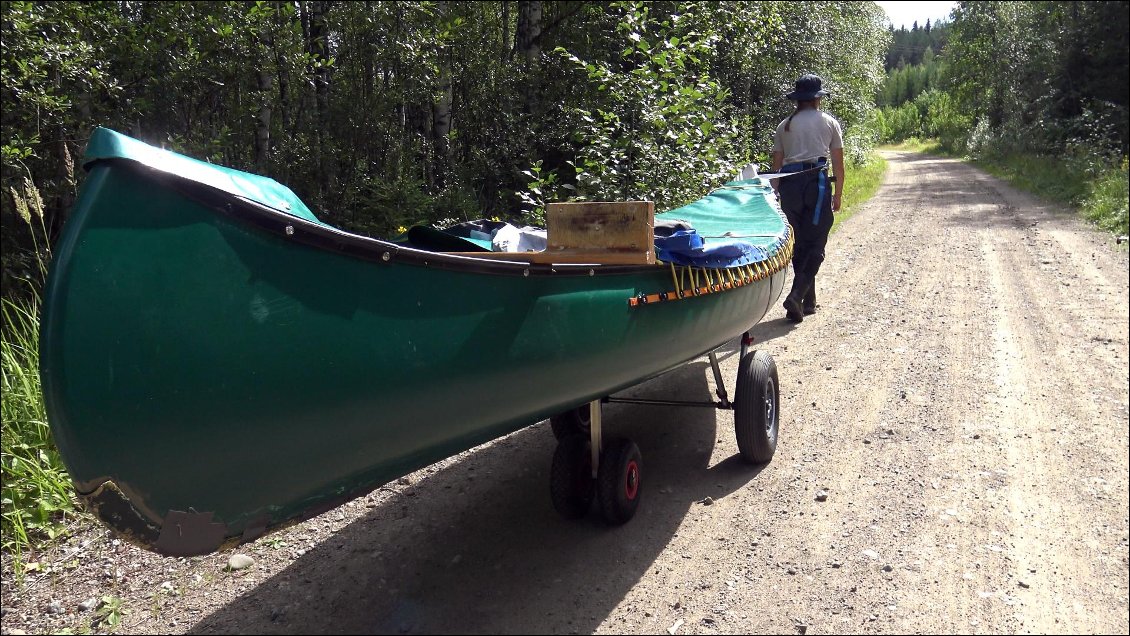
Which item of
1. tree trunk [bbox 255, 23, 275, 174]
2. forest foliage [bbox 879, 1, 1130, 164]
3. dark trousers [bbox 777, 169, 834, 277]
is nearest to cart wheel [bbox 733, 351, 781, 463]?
dark trousers [bbox 777, 169, 834, 277]

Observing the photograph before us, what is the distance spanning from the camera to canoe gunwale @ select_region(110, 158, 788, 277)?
2047 millimetres

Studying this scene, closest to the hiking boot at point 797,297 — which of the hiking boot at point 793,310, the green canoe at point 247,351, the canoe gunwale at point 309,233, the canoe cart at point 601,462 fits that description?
the hiking boot at point 793,310

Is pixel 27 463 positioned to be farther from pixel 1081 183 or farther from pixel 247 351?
pixel 1081 183

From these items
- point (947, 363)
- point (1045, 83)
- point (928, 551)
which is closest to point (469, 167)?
point (947, 363)

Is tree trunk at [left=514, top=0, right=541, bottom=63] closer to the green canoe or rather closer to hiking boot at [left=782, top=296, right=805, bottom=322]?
hiking boot at [left=782, top=296, right=805, bottom=322]

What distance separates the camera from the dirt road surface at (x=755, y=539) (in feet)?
9.60

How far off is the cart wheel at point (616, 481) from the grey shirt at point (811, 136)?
13.6ft

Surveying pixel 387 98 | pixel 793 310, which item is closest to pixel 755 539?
pixel 793 310

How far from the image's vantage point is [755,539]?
11.3 ft

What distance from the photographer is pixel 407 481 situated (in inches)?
167

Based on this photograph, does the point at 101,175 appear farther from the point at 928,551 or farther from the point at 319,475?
the point at 928,551

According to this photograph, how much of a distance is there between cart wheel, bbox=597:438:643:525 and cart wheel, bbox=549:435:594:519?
0.11 m

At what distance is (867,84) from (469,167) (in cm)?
1876

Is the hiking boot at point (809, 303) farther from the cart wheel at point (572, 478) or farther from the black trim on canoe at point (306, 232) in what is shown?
the black trim on canoe at point (306, 232)
